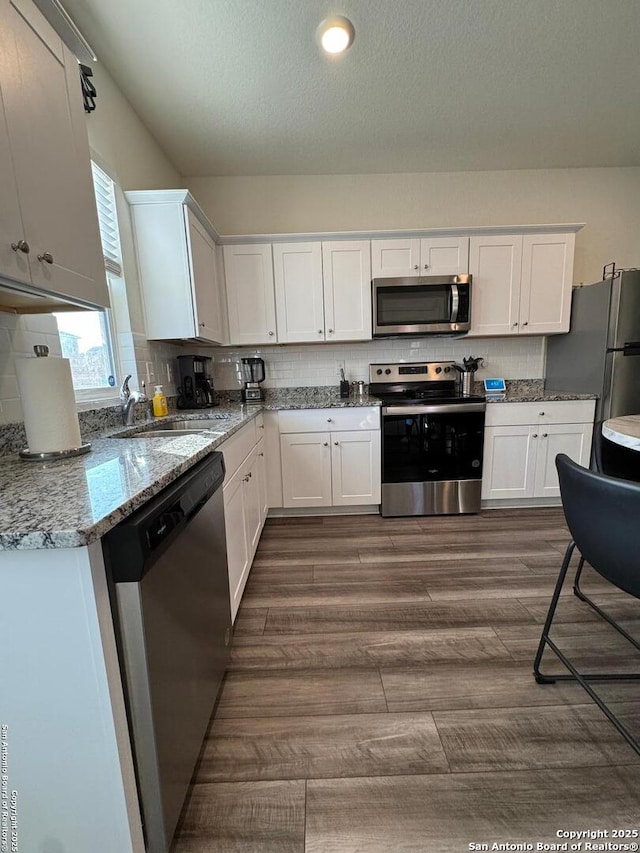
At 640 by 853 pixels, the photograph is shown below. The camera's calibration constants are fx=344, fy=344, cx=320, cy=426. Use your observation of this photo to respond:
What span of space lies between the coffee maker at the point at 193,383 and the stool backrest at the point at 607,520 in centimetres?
226

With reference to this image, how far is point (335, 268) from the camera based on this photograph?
2.79 m

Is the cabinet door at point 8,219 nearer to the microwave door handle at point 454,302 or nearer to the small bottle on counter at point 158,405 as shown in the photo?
the small bottle on counter at point 158,405

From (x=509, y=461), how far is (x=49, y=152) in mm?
3095

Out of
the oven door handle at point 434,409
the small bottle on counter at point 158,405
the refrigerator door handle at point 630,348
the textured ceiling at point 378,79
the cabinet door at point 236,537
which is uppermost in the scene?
the textured ceiling at point 378,79

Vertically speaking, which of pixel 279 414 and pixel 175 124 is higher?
pixel 175 124

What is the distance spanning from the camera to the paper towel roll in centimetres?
100

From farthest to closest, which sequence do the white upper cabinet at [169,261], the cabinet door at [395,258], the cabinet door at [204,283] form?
1. the cabinet door at [395,258]
2. the cabinet door at [204,283]
3. the white upper cabinet at [169,261]

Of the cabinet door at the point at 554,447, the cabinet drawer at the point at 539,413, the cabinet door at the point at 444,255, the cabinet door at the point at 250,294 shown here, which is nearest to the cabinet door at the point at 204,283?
the cabinet door at the point at 250,294

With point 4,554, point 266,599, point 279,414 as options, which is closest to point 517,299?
point 279,414

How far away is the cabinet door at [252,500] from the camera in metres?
1.93

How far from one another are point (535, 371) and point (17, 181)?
366cm

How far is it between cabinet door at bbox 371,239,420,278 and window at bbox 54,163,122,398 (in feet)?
5.96

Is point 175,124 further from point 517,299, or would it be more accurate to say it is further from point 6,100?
point 517,299

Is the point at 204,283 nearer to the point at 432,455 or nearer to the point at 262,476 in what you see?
the point at 262,476
